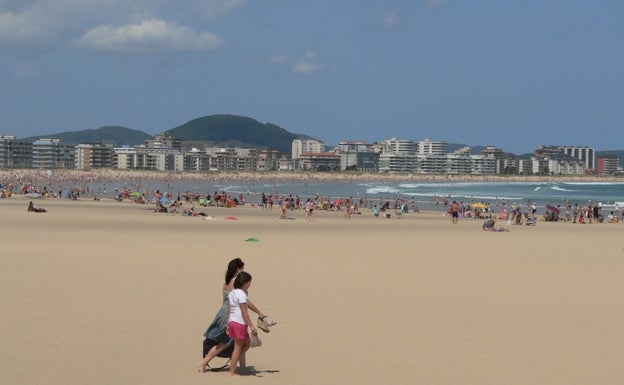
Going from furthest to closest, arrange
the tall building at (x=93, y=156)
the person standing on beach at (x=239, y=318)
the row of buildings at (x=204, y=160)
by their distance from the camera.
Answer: the tall building at (x=93, y=156), the row of buildings at (x=204, y=160), the person standing on beach at (x=239, y=318)

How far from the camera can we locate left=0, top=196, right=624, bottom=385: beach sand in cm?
688

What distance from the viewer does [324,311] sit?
31.7 ft

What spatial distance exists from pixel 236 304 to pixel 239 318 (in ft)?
0.39

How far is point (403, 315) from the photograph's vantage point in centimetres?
949

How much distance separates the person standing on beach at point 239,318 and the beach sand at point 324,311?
0.25m

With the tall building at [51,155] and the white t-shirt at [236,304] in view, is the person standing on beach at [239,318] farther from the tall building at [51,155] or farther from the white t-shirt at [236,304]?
the tall building at [51,155]

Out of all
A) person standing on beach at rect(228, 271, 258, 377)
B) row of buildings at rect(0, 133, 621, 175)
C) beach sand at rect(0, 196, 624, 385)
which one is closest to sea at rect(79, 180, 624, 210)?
beach sand at rect(0, 196, 624, 385)

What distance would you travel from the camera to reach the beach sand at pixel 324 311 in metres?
6.88

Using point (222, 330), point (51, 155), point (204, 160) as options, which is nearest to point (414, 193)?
point (222, 330)

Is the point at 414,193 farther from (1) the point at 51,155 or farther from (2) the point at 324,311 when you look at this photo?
(1) the point at 51,155

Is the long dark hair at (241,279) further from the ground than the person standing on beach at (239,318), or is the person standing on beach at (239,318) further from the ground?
the long dark hair at (241,279)

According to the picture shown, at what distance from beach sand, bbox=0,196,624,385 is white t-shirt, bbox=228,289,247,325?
50 cm

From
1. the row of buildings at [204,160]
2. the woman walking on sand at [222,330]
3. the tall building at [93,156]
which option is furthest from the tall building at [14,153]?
the woman walking on sand at [222,330]

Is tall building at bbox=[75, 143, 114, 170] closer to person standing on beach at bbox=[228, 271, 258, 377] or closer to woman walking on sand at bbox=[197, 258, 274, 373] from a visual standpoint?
woman walking on sand at bbox=[197, 258, 274, 373]
